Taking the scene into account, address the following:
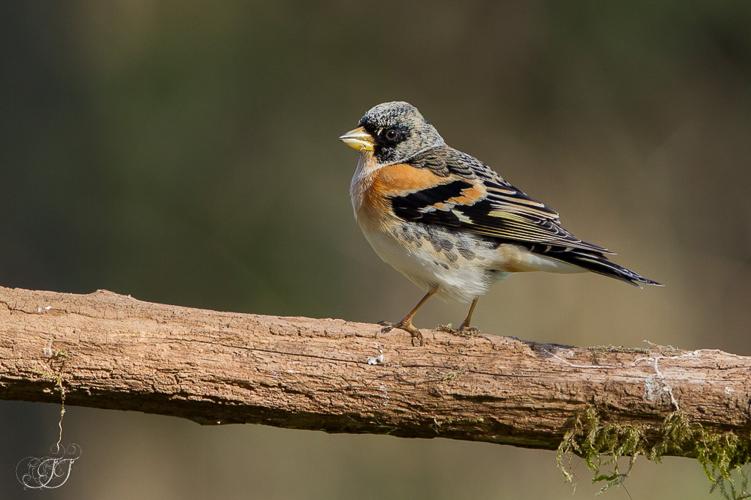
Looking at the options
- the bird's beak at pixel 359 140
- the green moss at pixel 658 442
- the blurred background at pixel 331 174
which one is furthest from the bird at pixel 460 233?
the blurred background at pixel 331 174

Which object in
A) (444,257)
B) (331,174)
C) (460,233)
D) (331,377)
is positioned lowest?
(331,377)

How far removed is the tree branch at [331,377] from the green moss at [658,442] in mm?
29

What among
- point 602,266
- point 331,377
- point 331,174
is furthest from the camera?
point 331,174

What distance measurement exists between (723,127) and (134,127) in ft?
16.9

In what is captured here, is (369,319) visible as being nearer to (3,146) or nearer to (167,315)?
(3,146)

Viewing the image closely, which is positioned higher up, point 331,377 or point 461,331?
point 461,331

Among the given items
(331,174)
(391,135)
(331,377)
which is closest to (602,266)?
(331,377)

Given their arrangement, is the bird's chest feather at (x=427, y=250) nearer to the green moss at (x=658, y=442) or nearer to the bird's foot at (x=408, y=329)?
the bird's foot at (x=408, y=329)

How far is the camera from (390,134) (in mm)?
4754

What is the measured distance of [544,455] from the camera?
266 inches

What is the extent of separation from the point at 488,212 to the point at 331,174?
4264 millimetres

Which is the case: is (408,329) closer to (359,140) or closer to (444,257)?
(444,257)

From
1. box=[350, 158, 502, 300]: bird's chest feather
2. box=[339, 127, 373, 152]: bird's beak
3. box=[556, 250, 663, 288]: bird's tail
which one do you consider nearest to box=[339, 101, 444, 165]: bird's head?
box=[339, 127, 373, 152]: bird's beak

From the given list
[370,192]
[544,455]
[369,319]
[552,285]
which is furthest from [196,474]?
[370,192]
